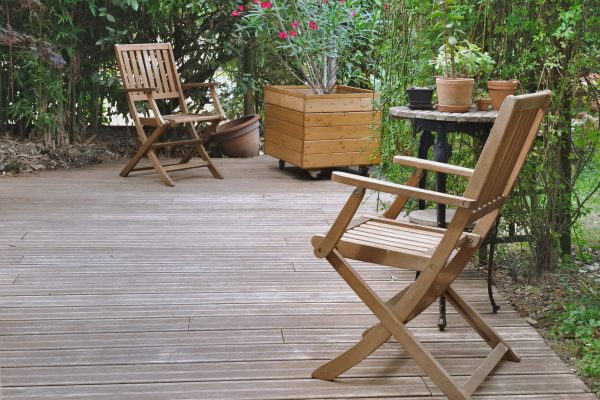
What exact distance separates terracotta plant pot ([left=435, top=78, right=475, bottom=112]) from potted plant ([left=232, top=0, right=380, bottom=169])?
7.73 ft

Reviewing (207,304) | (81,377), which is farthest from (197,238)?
(81,377)

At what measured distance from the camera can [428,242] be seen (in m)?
2.78

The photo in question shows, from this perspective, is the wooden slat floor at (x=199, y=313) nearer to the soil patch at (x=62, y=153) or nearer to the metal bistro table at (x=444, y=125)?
the metal bistro table at (x=444, y=125)

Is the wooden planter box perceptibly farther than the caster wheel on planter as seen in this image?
No

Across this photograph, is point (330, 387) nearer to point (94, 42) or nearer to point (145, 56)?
point (145, 56)

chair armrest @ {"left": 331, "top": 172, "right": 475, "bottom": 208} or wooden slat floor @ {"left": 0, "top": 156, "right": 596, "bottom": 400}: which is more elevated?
chair armrest @ {"left": 331, "top": 172, "right": 475, "bottom": 208}

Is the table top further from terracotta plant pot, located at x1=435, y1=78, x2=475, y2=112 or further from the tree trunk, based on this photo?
the tree trunk

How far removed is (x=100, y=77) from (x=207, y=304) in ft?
12.4

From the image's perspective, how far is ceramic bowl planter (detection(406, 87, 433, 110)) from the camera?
12.9 feet

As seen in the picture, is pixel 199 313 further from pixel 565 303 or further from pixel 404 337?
pixel 565 303

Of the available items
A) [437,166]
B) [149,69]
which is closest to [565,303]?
[437,166]

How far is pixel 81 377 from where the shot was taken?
2828 mm

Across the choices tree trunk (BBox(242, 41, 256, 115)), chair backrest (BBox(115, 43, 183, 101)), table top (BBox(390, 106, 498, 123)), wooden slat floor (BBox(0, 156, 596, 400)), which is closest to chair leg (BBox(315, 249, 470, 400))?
wooden slat floor (BBox(0, 156, 596, 400))

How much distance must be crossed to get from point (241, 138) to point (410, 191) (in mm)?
4943
